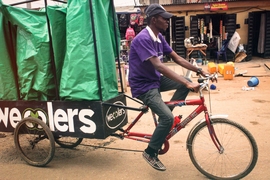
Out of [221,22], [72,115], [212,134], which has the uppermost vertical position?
[221,22]

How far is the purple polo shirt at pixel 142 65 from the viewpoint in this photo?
2840 millimetres

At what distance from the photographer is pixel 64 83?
126 inches

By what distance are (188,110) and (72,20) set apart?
3.51 metres

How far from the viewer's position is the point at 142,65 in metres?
3.01

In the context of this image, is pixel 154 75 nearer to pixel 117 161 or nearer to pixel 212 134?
pixel 212 134

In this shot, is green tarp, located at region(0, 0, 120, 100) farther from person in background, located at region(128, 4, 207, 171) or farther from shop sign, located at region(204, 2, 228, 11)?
shop sign, located at region(204, 2, 228, 11)

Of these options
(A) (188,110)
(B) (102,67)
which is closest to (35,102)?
(B) (102,67)

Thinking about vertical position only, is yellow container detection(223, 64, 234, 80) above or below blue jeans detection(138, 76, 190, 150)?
below

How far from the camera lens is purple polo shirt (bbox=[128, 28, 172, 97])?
2840mm

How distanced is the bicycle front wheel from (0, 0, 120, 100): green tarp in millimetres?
1186

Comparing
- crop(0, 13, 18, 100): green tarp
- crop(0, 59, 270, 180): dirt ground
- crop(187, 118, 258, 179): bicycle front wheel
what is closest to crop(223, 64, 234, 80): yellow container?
crop(0, 59, 270, 180): dirt ground

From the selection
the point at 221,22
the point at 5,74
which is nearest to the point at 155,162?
the point at 5,74

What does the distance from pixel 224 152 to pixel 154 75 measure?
1227 millimetres

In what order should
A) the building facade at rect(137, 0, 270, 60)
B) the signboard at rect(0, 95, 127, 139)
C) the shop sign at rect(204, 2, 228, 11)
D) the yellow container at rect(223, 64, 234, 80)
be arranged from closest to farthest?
the signboard at rect(0, 95, 127, 139) < the yellow container at rect(223, 64, 234, 80) < the shop sign at rect(204, 2, 228, 11) < the building facade at rect(137, 0, 270, 60)
